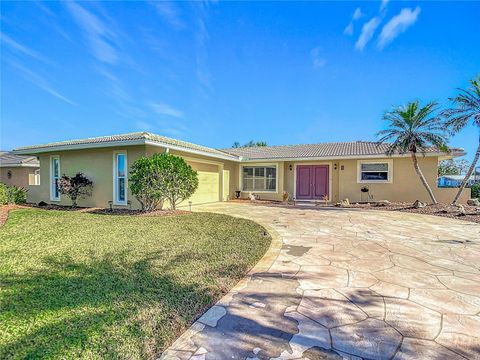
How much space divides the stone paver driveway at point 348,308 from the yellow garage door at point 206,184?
33.1 ft

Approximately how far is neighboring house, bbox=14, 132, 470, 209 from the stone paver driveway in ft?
29.4

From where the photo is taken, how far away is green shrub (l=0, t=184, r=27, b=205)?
1136 centimetres

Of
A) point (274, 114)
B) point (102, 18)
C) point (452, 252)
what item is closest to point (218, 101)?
point (274, 114)

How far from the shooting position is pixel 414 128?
515 inches

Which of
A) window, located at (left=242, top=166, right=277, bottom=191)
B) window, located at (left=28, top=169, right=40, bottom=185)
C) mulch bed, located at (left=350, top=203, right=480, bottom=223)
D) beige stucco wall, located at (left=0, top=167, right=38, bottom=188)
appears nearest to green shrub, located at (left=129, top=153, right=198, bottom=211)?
window, located at (left=242, top=166, right=277, bottom=191)

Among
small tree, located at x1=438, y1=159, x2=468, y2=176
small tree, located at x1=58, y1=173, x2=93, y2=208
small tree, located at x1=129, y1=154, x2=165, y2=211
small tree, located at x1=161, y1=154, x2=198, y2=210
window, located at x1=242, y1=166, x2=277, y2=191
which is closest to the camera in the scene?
small tree, located at x1=129, y1=154, x2=165, y2=211

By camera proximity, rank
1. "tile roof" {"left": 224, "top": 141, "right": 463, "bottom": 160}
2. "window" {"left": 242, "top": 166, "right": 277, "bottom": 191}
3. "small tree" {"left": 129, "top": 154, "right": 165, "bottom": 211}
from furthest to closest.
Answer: "window" {"left": 242, "top": 166, "right": 277, "bottom": 191} → "tile roof" {"left": 224, "top": 141, "right": 463, "bottom": 160} → "small tree" {"left": 129, "top": 154, "right": 165, "bottom": 211}

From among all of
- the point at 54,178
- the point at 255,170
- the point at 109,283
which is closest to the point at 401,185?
the point at 255,170

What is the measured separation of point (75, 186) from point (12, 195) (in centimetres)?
401

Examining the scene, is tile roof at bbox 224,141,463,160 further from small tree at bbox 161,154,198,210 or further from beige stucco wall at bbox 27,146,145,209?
beige stucco wall at bbox 27,146,145,209

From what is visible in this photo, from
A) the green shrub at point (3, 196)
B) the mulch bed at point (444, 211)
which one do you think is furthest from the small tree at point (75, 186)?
the mulch bed at point (444, 211)

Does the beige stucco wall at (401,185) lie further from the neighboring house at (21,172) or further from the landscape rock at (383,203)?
the neighboring house at (21,172)

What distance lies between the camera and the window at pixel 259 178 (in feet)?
60.6

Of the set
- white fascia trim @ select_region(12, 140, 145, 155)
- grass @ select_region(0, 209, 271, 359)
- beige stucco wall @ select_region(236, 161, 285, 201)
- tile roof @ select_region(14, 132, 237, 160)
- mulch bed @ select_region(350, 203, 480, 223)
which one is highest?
tile roof @ select_region(14, 132, 237, 160)
